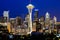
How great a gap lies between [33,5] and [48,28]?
41 cm

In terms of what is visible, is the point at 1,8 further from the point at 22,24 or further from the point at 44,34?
Answer: the point at 44,34

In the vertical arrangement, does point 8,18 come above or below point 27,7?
below

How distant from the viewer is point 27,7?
2.25 metres

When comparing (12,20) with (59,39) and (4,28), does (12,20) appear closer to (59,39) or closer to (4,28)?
(4,28)

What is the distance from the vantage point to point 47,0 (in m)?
A: 2.27

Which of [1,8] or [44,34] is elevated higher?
[1,8]

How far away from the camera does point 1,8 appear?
2.25 m

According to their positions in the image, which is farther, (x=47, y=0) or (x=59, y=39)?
(x=47, y=0)

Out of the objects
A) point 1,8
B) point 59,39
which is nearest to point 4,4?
point 1,8

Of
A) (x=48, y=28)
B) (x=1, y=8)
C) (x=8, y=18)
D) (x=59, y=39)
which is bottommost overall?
(x=59, y=39)

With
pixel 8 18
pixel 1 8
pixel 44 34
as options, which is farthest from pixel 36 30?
pixel 1 8

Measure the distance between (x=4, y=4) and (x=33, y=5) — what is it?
434 millimetres

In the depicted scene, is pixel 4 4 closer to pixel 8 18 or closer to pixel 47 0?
pixel 8 18

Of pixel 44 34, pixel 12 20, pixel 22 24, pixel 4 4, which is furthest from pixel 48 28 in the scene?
pixel 4 4
